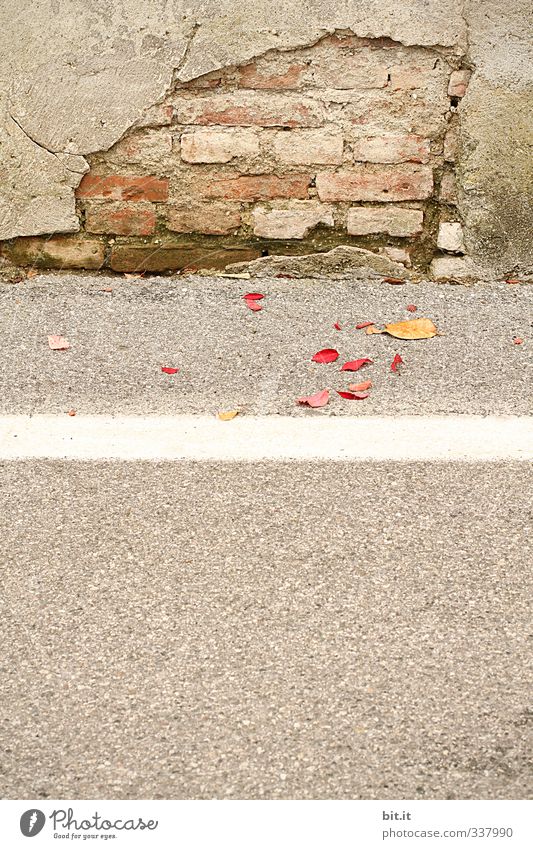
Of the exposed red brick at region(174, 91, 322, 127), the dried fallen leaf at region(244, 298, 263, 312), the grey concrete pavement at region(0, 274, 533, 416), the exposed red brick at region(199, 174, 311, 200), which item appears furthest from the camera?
the exposed red brick at region(199, 174, 311, 200)

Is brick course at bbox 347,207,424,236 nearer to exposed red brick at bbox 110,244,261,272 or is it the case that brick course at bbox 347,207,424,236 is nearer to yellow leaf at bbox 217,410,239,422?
exposed red brick at bbox 110,244,261,272

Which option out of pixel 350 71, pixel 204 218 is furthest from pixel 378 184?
pixel 204 218

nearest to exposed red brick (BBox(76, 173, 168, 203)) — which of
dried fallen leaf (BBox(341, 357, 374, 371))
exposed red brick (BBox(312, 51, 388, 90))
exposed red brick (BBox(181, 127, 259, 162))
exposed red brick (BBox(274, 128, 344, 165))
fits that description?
exposed red brick (BBox(181, 127, 259, 162))

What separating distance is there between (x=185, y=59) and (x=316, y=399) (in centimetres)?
164

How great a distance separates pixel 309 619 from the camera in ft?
6.16

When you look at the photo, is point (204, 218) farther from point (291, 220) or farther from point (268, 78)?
point (268, 78)

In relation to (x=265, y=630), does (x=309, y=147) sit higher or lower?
higher

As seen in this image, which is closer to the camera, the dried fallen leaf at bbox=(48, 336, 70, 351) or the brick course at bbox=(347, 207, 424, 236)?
the dried fallen leaf at bbox=(48, 336, 70, 351)

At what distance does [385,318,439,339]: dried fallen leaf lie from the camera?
11.0 ft

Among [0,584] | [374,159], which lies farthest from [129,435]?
[374,159]

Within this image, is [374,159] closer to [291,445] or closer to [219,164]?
[219,164]

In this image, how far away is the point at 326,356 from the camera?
3176 mm

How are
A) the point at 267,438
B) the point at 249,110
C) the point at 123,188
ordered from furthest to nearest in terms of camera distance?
1. the point at 123,188
2. the point at 249,110
3. the point at 267,438

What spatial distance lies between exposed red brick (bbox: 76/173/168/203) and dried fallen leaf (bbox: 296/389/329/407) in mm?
1400
